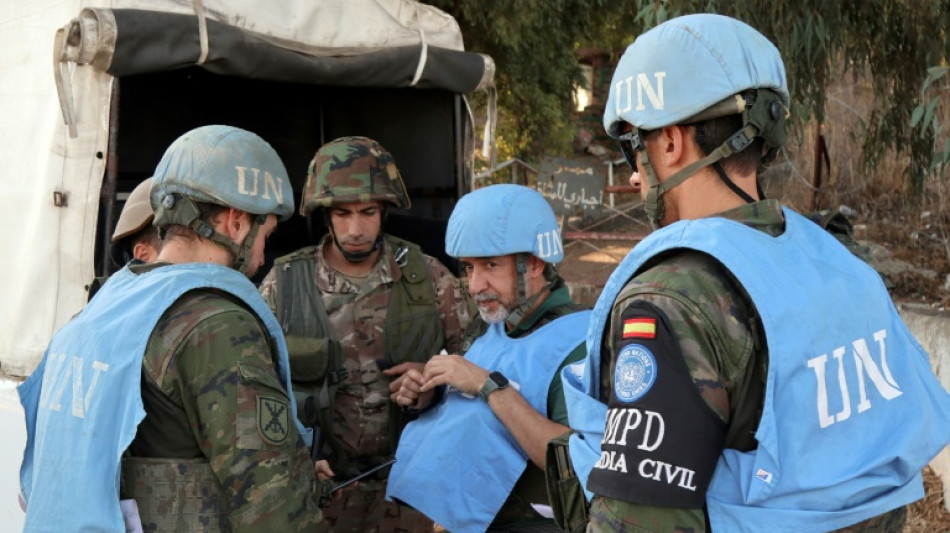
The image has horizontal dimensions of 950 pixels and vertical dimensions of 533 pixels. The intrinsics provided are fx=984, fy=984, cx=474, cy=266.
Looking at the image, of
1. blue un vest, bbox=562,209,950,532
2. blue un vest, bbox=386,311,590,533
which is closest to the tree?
blue un vest, bbox=386,311,590,533

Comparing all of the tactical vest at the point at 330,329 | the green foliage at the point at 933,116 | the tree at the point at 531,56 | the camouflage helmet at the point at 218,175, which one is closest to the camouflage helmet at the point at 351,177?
the tactical vest at the point at 330,329

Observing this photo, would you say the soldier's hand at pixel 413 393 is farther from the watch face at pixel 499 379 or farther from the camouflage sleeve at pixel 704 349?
the camouflage sleeve at pixel 704 349

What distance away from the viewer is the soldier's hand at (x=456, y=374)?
9.12 feet

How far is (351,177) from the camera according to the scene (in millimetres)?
3615

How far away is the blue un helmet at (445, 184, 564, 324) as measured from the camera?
294 centimetres

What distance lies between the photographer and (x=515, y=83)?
359 inches

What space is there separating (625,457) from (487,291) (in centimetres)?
141

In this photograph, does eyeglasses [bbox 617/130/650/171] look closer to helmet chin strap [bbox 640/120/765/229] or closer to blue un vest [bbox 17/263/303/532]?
helmet chin strap [bbox 640/120/765/229]

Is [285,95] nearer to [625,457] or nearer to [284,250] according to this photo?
[284,250]

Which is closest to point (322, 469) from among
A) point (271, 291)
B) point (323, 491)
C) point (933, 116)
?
point (323, 491)

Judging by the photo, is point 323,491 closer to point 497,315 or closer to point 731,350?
point 497,315

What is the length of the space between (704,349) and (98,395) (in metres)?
1.37

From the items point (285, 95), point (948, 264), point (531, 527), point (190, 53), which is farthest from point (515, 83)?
point (531, 527)

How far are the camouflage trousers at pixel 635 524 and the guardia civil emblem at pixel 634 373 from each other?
0.19m
